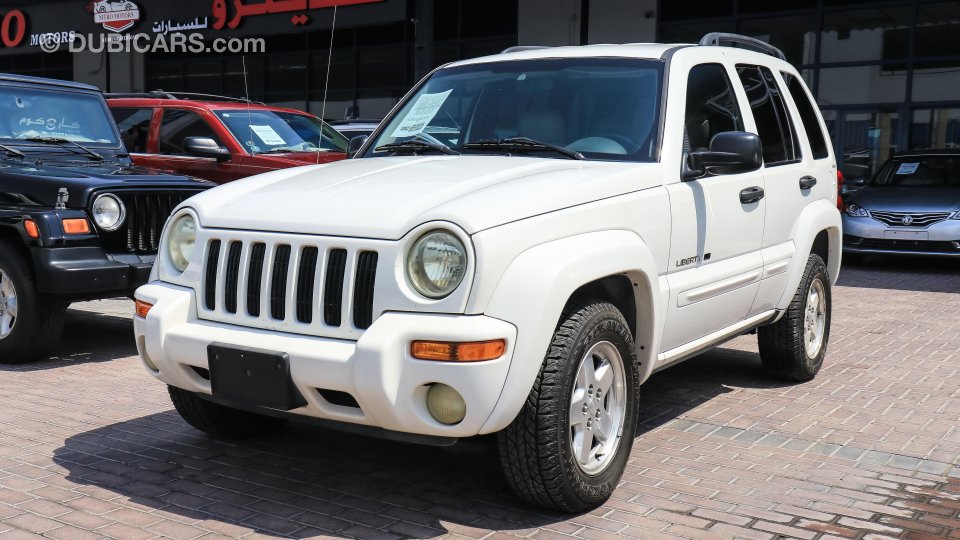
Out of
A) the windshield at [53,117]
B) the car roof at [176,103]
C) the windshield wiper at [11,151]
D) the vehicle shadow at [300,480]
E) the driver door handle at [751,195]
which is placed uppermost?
the car roof at [176,103]

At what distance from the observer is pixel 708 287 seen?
4.87m

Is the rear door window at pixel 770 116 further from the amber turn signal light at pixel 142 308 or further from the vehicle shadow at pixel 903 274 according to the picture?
the vehicle shadow at pixel 903 274

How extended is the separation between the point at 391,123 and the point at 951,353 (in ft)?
15.3

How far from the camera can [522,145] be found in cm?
474

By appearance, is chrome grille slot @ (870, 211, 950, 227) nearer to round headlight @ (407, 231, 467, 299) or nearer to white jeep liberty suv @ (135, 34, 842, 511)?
white jeep liberty suv @ (135, 34, 842, 511)

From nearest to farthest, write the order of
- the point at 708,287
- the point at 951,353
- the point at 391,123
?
the point at 708,287 < the point at 391,123 < the point at 951,353

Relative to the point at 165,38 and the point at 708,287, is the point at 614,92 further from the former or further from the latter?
the point at 165,38

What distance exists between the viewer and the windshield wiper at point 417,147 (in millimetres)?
4910

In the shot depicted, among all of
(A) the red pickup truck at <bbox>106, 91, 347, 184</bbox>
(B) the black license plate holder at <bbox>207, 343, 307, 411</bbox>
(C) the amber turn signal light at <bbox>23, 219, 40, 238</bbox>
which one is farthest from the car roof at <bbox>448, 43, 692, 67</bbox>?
(A) the red pickup truck at <bbox>106, 91, 347, 184</bbox>

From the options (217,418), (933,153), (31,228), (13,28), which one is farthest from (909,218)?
(13,28)

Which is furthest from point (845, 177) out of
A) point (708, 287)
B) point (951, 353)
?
point (708, 287)

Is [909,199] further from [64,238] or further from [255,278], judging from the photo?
[255,278]

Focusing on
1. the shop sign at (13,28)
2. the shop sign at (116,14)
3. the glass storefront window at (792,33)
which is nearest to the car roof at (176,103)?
the glass storefront window at (792,33)

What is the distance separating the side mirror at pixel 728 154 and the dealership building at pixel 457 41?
7388mm
